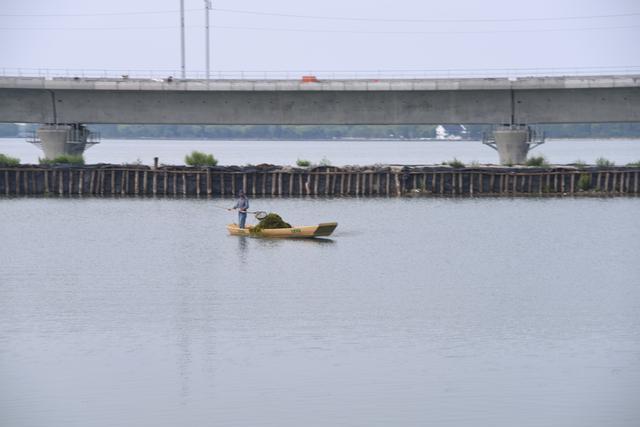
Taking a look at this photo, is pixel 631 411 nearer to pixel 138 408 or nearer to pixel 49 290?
pixel 138 408

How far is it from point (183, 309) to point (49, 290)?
6.13 m

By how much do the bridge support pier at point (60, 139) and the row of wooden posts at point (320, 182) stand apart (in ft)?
28.2

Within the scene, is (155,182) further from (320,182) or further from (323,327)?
(323,327)

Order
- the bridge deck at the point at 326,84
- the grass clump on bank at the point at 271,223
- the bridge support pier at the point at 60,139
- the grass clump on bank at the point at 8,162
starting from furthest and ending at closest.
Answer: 1. the bridge support pier at the point at 60,139
2. the bridge deck at the point at 326,84
3. the grass clump on bank at the point at 8,162
4. the grass clump on bank at the point at 271,223

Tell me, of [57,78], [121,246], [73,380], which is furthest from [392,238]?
[57,78]

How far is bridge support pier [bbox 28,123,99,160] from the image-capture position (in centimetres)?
8544

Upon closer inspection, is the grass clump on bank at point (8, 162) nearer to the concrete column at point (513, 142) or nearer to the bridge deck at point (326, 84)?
the bridge deck at point (326, 84)

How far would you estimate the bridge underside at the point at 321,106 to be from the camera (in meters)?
83.2

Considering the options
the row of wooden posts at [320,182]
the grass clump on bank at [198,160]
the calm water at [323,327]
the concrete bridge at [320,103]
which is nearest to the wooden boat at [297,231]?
the calm water at [323,327]

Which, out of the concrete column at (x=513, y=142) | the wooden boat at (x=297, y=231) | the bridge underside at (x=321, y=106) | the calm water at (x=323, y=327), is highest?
the bridge underside at (x=321, y=106)

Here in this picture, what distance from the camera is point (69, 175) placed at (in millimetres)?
76812

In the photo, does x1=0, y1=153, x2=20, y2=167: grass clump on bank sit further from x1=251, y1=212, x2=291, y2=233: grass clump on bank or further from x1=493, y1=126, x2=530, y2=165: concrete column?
x1=493, y1=126, x2=530, y2=165: concrete column

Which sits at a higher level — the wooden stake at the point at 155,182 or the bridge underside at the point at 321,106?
the bridge underside at the point at 321,106

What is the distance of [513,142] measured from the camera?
83.2 meters
